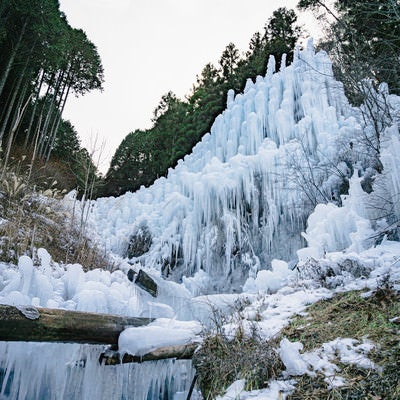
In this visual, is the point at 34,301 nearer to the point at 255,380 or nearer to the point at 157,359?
the point at 157,359

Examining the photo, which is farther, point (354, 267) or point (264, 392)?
point (354, 267)

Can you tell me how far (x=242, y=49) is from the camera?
14.4m

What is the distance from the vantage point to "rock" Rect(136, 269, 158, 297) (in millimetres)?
3703

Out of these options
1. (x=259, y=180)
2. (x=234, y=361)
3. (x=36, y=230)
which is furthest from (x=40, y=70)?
(x=234, y=361)

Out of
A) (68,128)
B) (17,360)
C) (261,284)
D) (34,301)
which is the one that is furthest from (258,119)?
(68,128)

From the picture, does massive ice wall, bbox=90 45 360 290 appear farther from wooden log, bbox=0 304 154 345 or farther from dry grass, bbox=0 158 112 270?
wooden log, bbox=0 304 154 345

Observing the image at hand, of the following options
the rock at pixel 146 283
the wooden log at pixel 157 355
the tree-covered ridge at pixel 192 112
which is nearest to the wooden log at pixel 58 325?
the wooden log at pixel 157 355

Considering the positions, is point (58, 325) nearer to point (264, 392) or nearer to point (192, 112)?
point (264, 392)

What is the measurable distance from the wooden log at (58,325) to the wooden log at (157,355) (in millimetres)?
105

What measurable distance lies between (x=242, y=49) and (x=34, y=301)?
1429 cm

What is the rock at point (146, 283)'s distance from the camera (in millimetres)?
3703

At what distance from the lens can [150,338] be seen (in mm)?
2193

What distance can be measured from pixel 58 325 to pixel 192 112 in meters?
13.0

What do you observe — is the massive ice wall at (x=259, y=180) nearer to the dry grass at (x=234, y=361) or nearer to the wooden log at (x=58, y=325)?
the dry grass at (x=234, y=361)
